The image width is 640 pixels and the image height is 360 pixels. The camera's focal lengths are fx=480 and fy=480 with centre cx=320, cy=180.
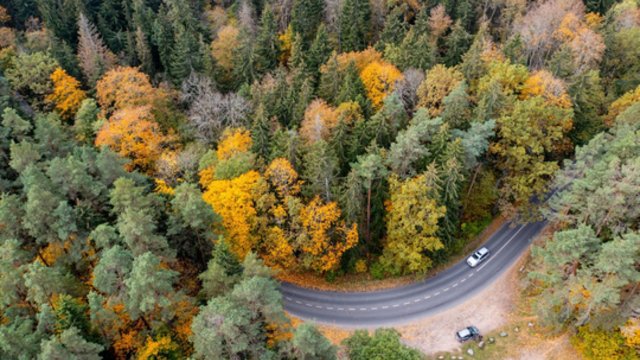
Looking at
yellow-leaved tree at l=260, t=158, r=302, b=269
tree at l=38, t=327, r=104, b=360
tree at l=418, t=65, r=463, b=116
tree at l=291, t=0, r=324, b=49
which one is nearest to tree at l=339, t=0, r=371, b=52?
tree at l=291, t=0, r=324, b=49

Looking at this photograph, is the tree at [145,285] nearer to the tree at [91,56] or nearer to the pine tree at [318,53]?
the pine tree at [318,53]

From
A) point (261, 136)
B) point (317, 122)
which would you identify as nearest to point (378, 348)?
point (317, 122)

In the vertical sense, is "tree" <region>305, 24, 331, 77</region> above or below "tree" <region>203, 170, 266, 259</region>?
above

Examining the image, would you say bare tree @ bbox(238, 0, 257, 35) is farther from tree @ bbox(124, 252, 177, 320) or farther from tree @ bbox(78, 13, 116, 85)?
tree @ bbox(124, 252, 177, 320)

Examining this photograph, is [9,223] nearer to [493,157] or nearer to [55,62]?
[55,62]

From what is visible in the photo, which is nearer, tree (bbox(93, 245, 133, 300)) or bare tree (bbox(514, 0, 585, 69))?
tree (bbox(93, 245, 133, 300))

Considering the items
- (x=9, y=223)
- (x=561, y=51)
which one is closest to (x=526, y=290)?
(x=561, y=51)
